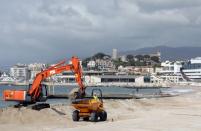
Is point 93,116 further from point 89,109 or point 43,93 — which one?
→ point 43,93

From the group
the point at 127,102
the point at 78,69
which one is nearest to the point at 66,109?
the point at 78,69

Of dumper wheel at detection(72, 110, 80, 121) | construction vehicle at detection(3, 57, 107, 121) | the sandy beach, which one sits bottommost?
the sandy beach

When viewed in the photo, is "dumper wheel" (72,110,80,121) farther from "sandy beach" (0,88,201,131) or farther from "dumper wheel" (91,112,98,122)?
"dumper wheel" (91,112,98,122)

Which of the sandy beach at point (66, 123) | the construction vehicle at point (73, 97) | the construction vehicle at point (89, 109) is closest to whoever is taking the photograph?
the sandy beach at point (66, 123)

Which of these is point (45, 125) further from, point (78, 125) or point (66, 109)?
point (66, 109)

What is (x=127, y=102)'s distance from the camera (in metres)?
48.2

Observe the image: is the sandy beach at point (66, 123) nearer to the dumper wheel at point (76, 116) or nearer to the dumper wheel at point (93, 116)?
the dumper wheel at point (76, 116)

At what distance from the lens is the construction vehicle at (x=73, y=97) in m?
30.8

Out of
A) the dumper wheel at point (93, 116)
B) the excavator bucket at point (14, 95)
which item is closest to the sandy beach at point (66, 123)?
the dumper wheel at point (93, 116)

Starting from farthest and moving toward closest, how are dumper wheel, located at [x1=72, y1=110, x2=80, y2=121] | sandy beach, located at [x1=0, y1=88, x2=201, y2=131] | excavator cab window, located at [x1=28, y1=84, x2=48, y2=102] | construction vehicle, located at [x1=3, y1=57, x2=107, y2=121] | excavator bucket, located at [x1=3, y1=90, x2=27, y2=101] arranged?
excavator cab window, located at [x1=28, y1=84, x2=48, y2=102]
excavator bucket, located at [x1=3, y1=90, x2=27, y2=101]
dumper wheel, located at [x1=72, y1=110, x2=80, y2=121]
construction vehicle, located at [x1=3, y1=57, x2=107, y2=121]
sandy beach, located at [x1=0, y1=88, x2=201, y2=131]

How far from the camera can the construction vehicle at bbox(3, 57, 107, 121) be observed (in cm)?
3077

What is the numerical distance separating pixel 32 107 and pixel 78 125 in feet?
18.4

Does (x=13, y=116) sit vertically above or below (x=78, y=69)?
below

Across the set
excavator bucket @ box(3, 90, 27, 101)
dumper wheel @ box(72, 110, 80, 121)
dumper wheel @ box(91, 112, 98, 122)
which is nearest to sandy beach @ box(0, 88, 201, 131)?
dumper wheel @ box(72, 110, 80, 121)
